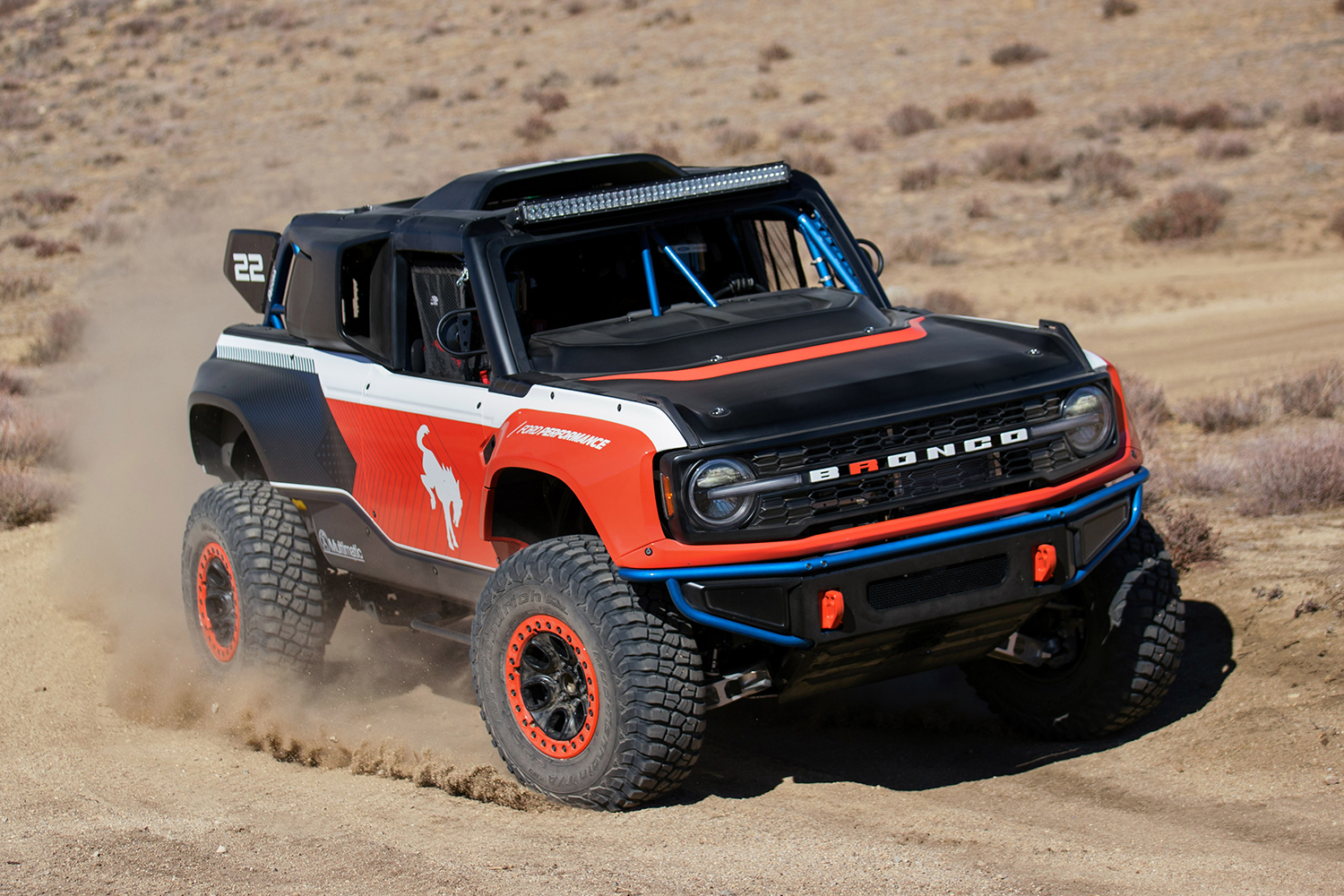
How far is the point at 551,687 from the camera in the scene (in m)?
5.14

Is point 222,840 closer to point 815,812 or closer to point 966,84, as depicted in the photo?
point 815,812

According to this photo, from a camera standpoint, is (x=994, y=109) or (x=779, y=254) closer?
(x=779, y=254)

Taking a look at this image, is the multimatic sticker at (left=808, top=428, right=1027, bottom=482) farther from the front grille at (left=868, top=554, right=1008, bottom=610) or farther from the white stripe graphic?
the white stripe graphic

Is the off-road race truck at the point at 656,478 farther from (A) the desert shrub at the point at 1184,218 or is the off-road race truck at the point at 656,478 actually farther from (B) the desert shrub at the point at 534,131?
(B) the desert shrub at the point at 534,131

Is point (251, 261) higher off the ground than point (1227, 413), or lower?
higher

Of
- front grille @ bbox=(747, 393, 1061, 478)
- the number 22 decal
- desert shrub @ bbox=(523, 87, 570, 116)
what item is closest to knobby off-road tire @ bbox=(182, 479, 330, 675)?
the number 22 decal

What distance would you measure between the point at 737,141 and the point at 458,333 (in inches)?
906

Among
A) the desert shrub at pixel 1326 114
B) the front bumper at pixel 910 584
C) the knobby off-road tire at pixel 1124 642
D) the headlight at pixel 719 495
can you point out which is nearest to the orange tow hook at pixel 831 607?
the front bumper at pixel 910 584

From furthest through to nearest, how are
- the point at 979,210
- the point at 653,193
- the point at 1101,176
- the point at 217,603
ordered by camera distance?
1. the point at 1101,176
2. the point at 979,210
3. the point at 217,603
4. the point at 653,193

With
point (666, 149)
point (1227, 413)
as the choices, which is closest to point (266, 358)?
point (1227, 413)

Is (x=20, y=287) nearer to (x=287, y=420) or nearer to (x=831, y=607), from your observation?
(x=287, y=420)

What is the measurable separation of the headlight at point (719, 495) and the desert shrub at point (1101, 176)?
1777 centimetres

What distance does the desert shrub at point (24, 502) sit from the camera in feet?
33.7

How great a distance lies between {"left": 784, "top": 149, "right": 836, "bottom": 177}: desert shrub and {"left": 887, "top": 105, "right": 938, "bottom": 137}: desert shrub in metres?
1.85
